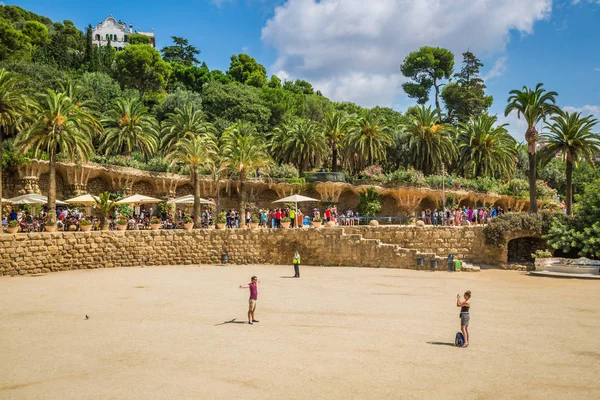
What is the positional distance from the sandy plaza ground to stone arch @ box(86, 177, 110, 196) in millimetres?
15860

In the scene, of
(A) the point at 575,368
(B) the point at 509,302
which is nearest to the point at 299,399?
(A) the point at 575,368

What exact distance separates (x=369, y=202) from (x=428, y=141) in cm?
999

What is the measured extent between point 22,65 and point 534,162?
49.1 m

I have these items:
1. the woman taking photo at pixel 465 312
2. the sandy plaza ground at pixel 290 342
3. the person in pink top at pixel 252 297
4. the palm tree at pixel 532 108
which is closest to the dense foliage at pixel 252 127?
the palm tree at pixel 532 108

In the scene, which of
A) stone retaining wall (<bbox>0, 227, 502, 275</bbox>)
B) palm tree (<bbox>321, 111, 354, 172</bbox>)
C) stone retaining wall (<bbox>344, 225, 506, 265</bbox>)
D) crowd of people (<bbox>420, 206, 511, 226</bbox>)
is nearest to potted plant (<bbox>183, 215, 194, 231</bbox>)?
stone retaining wall (<bbox>0, 227, 502, 275</bbox>)

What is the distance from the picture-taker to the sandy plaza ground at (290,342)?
35.2 feet

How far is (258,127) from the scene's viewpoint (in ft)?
201

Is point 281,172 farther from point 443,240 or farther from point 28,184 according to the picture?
point 28,184

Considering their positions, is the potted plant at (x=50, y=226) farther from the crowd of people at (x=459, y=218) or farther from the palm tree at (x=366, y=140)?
the palm tree at (x=366, y=140)

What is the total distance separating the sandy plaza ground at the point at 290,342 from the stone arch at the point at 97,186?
15860mm

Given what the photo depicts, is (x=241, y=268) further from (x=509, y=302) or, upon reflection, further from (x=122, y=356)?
(x=122, y=356)

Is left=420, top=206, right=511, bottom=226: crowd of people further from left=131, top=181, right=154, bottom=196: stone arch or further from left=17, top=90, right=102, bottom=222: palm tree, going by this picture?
left=17, top=90, right=102, bottom=222: palm tree

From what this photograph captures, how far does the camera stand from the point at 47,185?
3678 cm

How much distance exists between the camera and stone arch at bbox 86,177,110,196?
39.4 metres
